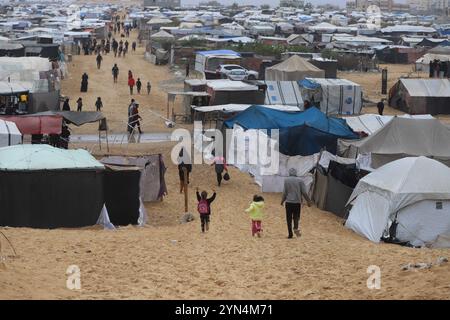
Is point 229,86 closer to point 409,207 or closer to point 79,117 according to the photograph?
point 79,117

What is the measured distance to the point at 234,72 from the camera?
34.5m

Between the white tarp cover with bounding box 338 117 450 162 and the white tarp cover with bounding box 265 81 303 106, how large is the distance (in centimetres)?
867

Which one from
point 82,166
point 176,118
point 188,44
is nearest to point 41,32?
point 188,44

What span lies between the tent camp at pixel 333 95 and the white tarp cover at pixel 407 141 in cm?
1047

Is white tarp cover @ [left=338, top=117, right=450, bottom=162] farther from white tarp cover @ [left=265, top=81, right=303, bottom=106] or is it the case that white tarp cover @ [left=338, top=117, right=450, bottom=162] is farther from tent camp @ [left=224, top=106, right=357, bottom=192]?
white tarp cover @ [left=265, top=81, right=303, bottom=106]

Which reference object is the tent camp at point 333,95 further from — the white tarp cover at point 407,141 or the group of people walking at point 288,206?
the group of people walking at point 288,206

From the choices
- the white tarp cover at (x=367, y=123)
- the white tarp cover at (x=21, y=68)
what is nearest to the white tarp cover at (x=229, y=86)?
the white tarp cover at (x=367, y=123)

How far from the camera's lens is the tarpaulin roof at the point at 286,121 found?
18.8 metres

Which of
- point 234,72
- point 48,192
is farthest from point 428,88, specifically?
point 48,192

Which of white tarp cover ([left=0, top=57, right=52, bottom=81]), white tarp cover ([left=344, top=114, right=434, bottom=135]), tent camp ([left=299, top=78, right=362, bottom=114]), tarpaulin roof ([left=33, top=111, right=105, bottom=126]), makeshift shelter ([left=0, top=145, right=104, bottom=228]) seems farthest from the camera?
tent camp ([left=299, top=78, right=362, bottom=114])

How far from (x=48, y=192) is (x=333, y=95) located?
17.3 meters

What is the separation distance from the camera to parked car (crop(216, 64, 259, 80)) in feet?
111

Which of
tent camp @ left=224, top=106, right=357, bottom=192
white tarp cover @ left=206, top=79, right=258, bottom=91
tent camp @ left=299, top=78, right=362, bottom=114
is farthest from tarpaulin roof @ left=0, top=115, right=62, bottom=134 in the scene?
tent camp @ left=299, top=78, right=362, bottom=114
